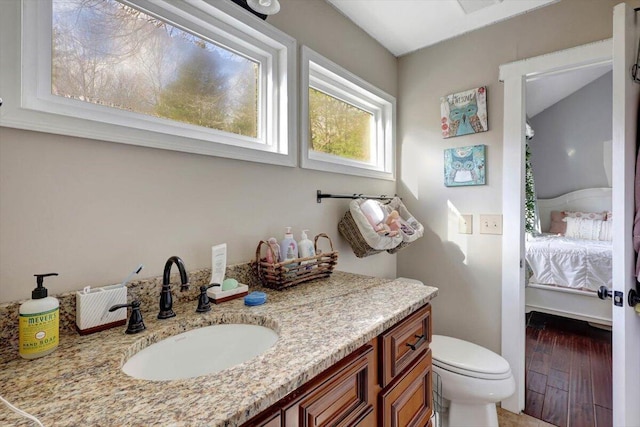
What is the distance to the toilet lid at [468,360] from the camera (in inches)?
56.5

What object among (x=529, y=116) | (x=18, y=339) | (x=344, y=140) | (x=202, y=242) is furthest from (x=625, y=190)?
(x=529, y=116)

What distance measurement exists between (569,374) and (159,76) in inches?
122

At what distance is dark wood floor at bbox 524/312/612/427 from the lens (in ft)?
5.64

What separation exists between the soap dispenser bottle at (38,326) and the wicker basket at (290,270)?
64 cm

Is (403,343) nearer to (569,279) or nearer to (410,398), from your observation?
(410,398)

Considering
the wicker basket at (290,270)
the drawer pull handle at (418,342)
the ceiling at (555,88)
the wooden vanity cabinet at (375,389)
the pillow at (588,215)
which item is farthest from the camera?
the pillow at (588,215)

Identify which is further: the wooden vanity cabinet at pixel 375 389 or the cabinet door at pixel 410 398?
the cabinet door at pixel 410 398

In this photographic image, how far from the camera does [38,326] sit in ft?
2.14

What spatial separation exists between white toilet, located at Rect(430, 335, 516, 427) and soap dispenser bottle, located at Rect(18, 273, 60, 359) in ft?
5.18

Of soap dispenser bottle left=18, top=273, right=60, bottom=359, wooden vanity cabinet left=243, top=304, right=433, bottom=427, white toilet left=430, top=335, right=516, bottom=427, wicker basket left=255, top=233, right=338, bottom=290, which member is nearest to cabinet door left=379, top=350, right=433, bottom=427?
wooden vanity cabinet left=243, top=304, right=433, bottom=427

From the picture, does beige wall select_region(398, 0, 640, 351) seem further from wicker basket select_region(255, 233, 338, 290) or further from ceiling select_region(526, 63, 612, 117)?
ceiling select_region(526, 63, 612, 117)

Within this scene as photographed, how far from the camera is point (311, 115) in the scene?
1652 mm

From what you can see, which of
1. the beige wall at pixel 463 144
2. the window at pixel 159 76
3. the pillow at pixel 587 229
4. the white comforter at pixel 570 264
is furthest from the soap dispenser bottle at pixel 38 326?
the pillow at pixel 587 229

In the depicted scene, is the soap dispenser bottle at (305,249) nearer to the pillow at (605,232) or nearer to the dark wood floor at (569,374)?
the dark wood floor at (569,374)
